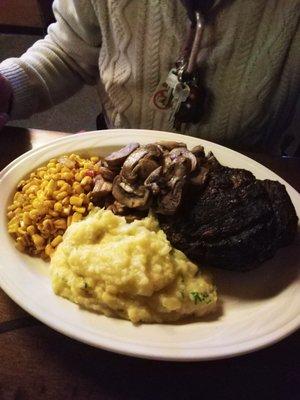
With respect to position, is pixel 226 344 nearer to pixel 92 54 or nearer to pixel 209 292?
pixel 209 292

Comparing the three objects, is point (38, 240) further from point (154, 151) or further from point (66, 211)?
point (154, 151)

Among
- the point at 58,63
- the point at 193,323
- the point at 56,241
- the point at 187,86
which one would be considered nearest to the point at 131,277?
the point at 193,323

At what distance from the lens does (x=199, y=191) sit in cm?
112

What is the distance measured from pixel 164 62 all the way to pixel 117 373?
1107 millimetres

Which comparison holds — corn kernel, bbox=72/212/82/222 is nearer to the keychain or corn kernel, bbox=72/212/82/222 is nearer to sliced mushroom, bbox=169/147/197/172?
sliced mushroom, bbox=169/147/197/172

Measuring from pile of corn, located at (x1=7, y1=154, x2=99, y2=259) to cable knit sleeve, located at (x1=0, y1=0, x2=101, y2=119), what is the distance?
1.62ft

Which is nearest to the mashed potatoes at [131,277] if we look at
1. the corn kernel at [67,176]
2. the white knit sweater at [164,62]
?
the corn kernel at [67,176]

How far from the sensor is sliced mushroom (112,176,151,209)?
3.73 ft

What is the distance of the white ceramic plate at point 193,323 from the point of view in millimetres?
922

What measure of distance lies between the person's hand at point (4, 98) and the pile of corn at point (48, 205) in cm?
31

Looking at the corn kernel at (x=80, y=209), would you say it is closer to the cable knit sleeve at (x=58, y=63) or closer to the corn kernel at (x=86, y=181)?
the corn kernel at (x=86, y=181)

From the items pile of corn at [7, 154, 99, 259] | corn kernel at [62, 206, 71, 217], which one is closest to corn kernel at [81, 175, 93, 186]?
pile of corn at [7, 154, 99, 259]

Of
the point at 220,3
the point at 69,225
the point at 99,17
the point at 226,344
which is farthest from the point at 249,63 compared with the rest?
the point at 226,344

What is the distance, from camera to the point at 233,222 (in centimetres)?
107
